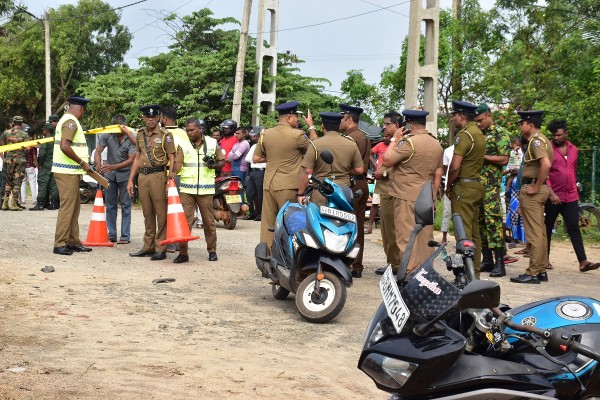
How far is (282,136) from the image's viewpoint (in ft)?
34.7

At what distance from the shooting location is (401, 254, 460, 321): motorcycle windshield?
142 inches

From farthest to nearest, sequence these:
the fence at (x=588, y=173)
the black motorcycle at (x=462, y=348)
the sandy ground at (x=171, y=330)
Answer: the fence at (x=588, y=173), the sandy ground at (x=171, y=330), the black motorcycle at (x=462, y=348)

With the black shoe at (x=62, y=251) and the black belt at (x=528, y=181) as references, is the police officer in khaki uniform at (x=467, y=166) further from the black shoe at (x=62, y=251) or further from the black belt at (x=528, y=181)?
the black shoe at (x=62, y=251)

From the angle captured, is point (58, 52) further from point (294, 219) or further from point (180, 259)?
point (294, 219)

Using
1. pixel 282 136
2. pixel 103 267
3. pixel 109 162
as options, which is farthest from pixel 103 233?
pixel 282 136

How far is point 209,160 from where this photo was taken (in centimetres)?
1196

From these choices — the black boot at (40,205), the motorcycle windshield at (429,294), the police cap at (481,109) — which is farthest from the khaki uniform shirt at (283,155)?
the black boot at (40,205)

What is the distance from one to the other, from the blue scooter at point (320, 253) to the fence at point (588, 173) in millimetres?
11290

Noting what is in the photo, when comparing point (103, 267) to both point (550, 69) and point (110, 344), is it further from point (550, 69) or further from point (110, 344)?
point (550, 69)

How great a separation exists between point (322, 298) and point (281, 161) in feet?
8.70

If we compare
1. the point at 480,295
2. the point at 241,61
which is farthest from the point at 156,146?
the point at 241,61

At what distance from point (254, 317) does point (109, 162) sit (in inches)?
232

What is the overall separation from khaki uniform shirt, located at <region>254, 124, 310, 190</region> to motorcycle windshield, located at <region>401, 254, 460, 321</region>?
6807mm

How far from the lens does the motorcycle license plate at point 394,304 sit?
3.62m
